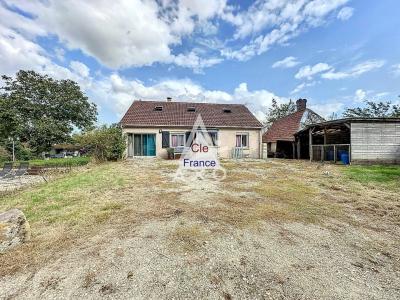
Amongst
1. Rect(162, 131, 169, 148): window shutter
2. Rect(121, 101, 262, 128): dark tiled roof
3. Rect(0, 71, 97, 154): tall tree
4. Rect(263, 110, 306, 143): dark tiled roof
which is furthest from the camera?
Rect(0, 71, 97, 154): tall tree

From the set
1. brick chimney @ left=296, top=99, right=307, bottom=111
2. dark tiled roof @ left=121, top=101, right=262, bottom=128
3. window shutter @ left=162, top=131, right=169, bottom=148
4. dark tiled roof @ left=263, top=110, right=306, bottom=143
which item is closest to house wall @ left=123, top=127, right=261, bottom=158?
window shutter @ left=162, top=131, right=169, bottom=148

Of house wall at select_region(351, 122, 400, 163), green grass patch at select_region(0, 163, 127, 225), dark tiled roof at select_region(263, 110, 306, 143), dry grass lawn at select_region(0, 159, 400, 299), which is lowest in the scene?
dry grass lawn at select_region(0, 159, 400, 299)

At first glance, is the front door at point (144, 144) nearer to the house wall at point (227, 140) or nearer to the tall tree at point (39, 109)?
the house wall at point (227, 140)

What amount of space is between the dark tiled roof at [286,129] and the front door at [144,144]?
12509 millimetres

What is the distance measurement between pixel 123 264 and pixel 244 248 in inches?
66.5

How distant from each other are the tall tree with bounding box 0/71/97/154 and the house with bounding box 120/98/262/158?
12.3 metres

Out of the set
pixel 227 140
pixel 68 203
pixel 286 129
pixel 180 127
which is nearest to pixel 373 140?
pixel 286 129

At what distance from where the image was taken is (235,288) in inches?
97.0

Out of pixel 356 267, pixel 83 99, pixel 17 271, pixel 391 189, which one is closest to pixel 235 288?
pixel 356 267

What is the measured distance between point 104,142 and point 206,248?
1432cm

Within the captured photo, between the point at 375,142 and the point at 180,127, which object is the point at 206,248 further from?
the point at 180,127

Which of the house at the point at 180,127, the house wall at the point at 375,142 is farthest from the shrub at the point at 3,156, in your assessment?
the house wall at the point at 375,142

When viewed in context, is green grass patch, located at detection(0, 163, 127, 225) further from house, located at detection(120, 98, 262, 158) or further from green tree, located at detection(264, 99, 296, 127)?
green tree, located at detection(264, 99, 296, 127)

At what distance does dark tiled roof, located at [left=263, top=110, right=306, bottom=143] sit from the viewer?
2227 centimetres
